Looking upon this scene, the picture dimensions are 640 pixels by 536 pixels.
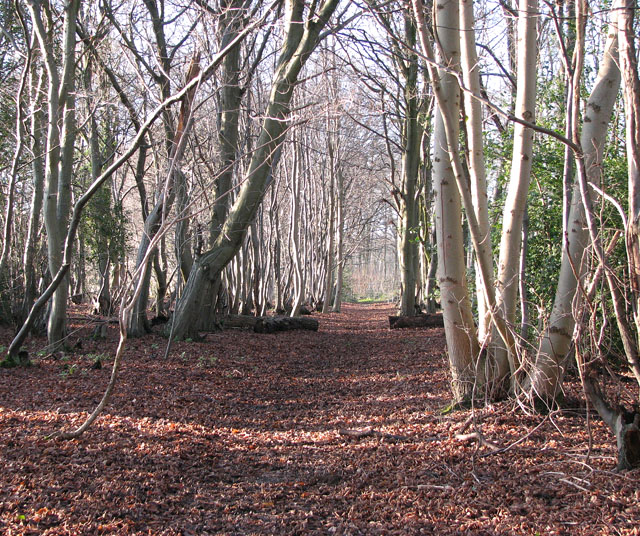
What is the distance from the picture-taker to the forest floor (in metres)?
2.98

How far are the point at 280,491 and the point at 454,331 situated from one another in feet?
7.18

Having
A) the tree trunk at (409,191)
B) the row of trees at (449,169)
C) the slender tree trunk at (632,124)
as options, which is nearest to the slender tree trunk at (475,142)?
the row of trees at (449,169)

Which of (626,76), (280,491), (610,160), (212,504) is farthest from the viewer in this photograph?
(610,160)

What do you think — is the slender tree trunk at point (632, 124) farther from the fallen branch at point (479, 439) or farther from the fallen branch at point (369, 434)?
the fallen branch at point (369, 434)

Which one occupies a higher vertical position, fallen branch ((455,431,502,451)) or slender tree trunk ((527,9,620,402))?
slender tree trunk ((527,9,620,402))

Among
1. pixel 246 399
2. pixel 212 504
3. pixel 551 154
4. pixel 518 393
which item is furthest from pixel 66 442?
pixel 551 154

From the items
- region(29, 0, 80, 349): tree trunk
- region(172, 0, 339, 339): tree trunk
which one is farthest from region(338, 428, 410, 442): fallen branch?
region(172, 0, 339, 339): tree trunk

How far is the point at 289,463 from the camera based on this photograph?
4.18 m

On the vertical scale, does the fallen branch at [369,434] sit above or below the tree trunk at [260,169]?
below

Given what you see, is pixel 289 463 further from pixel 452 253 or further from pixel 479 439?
pixel 452 253

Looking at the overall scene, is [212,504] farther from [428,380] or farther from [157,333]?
[157,333]

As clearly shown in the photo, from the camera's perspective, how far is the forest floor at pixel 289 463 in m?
2.98

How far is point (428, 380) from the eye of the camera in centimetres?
683

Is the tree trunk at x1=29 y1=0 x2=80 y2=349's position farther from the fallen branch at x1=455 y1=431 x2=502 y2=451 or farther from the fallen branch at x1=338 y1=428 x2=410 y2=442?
the fallen branch at x1=455 y1=431 x2=502 y2=451
